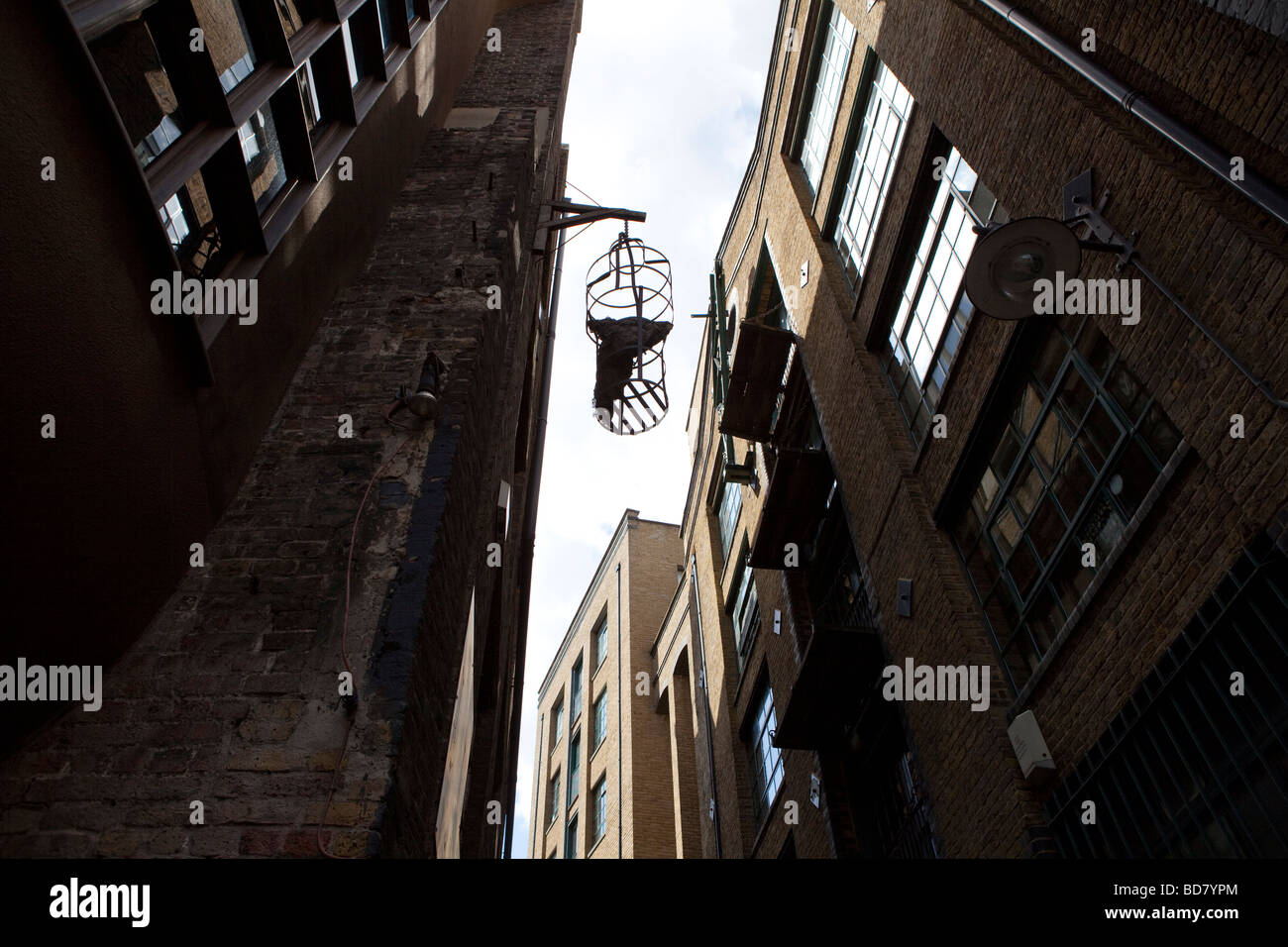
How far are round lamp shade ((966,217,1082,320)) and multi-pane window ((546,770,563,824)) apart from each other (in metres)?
27.2

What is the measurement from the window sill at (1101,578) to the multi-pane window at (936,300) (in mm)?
3099

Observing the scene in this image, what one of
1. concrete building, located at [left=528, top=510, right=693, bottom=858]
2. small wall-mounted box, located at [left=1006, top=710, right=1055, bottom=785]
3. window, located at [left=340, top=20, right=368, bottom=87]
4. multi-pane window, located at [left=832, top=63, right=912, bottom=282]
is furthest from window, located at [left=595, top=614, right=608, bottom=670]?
window, located at [left=340, top=20, right=368, bottom=87]

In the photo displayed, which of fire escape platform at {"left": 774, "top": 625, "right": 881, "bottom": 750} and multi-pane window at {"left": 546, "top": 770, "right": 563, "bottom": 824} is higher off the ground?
multi-pane window at {"left": 546, "top": 770, "right": 563, "bottom": 824}

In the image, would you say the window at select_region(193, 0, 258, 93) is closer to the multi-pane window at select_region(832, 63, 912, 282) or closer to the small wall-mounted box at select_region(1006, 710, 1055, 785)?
the small wall-mounted box at select_region(1006, 710, 1055, 785)

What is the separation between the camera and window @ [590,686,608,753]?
Result: 87.8ft

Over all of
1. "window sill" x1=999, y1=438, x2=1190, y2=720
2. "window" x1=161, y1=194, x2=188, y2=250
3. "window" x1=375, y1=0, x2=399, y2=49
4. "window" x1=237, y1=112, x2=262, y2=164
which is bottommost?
"window sill" x1=999, y1=438, x2=1190, y2=720

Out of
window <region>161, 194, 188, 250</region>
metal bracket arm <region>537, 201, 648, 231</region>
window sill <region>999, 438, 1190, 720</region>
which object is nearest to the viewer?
window <region>161, 194, 188, 250</region>

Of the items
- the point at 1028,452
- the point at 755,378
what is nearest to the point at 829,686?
the point at 1028,452
